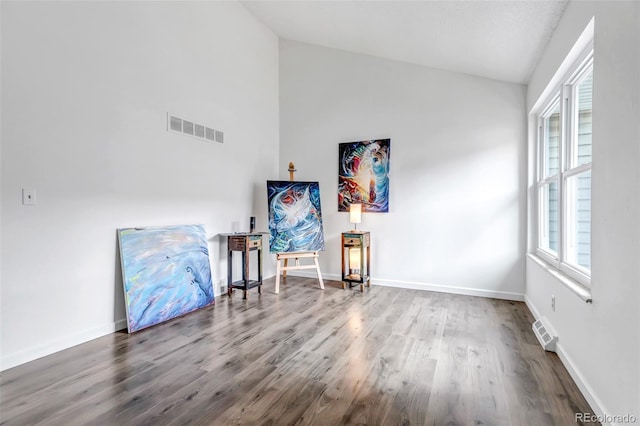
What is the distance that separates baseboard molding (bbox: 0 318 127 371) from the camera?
2.34 m

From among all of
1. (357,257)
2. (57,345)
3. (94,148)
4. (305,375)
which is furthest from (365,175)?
(57,345)

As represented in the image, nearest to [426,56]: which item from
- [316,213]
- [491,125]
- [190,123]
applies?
[491,125]

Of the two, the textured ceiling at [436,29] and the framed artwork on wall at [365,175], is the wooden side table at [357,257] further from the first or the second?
the textured ceiling at [436,29]

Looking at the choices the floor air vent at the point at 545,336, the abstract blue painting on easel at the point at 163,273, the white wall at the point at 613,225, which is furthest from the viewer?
the abstract blue painting on easel at the point at 163,273

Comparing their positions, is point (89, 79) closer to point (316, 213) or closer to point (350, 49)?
point (316, 213)

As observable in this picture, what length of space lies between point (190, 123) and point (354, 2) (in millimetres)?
2213

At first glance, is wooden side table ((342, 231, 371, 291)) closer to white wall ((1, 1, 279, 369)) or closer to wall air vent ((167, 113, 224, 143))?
white wall ((1, 1, 279, 369))

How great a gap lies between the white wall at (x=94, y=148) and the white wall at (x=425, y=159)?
1.47 m

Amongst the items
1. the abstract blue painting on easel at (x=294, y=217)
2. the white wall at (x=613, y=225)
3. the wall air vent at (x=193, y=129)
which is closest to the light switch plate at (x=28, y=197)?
the wall air vent at (x=193, y=129)

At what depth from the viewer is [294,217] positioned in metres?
4.71

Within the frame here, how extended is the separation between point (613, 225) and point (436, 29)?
250cm

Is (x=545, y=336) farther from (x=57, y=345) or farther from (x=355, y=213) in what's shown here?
(x=57, y=345)

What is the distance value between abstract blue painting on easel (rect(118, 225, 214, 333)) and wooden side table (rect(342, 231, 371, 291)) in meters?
1.81

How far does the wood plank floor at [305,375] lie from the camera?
1.81 meters
